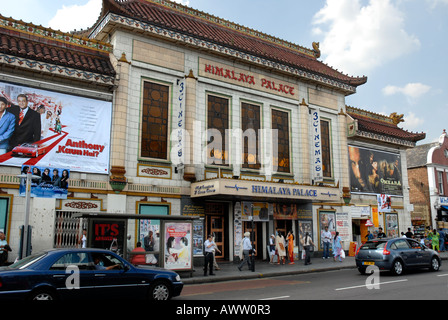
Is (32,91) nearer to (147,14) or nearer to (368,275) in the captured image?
(147,14)

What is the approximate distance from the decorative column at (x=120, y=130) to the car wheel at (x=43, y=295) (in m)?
9.59

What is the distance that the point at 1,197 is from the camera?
52.3 ft

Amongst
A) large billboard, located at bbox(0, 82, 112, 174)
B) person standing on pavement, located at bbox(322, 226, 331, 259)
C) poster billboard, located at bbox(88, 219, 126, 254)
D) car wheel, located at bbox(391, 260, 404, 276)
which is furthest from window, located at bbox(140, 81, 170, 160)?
car wheel, located at bbox(391, 260, 404, 276)

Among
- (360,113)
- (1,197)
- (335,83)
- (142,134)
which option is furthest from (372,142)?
(1,197)

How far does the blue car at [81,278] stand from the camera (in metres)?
8.59

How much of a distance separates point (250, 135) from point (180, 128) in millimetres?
4865

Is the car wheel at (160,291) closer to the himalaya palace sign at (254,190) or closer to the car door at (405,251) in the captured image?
the himalaya palace sign at (254,190)

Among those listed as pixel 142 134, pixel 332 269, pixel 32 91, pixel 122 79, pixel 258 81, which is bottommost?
pixel 332 269

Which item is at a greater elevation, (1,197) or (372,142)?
(372,142)

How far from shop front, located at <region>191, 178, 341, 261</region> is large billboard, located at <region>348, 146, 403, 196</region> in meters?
5.52

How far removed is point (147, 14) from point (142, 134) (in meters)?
6.85

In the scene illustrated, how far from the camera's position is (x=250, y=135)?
23562 millimetres

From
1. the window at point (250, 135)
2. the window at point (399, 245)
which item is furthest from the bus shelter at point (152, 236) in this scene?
the window at point (399, 245)

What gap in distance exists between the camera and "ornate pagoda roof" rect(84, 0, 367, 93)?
20203 mm
